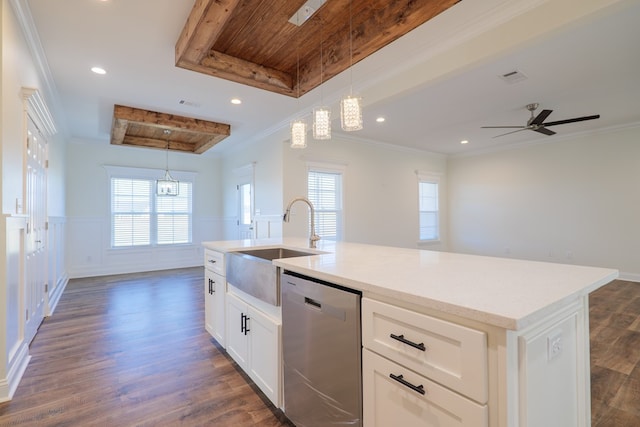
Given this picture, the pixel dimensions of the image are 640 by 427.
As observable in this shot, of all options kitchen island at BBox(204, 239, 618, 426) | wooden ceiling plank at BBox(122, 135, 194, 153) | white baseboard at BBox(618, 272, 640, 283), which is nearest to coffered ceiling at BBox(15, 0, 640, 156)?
wooden ceiling plank at BBox(122, 135, 194, 153)

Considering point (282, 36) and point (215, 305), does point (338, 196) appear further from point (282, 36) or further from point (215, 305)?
point (215, 305)

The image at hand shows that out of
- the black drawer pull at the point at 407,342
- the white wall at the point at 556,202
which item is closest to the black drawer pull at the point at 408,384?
the black drawer pull at the point at 407,342

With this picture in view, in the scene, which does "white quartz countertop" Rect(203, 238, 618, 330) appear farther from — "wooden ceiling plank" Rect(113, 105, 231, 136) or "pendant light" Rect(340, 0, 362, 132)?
"wooden ceiling plank" Rect(113, 105, 231, 136)

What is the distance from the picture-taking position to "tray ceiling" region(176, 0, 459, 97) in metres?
2.23

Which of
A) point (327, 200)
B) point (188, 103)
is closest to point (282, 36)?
point (188, 103)

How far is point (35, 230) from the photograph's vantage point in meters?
2.92

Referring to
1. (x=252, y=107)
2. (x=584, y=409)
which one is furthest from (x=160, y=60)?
(x=584, y=409)

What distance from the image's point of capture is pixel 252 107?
4.23 metres

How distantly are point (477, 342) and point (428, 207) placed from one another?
265 inches

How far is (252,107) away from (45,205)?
2701 millimetres

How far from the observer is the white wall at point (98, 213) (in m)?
5.72

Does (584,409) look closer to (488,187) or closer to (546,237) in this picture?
(546,237)

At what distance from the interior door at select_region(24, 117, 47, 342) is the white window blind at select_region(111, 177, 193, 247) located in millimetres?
2789

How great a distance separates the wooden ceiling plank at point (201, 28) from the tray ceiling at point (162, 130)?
6.69 feet
